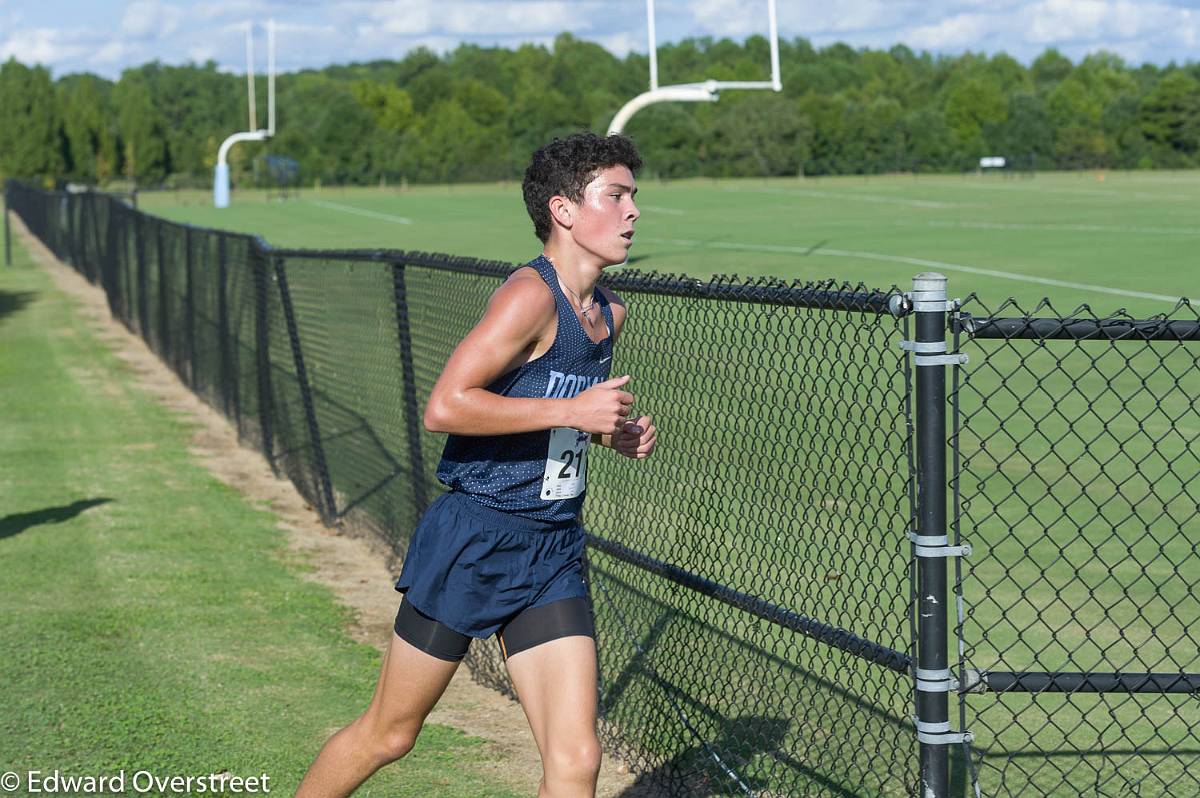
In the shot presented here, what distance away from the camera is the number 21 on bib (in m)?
4.00

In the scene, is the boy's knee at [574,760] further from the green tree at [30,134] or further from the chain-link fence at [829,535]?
the green tree at [30,134]

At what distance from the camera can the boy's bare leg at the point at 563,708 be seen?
148 inches

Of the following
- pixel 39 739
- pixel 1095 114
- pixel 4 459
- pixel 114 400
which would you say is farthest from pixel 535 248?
pixel 1095 114

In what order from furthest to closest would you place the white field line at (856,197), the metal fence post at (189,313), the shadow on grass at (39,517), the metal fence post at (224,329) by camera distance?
the white field line at (856,197)
the metal fence post at (189,313)
the metal fence post at (224,329)
the shadow on grass at (39,517)

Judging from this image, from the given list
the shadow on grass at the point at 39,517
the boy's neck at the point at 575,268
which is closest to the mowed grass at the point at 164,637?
the shadow on grass at the point at 39,517

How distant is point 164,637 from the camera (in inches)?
277

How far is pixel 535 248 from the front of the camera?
1387 inches

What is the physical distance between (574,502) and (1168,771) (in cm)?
253

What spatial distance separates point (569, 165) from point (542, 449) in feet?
2.41

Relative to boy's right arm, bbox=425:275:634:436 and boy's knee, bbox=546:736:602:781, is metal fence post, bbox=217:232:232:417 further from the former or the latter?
boy's knee, bbox=546:736:602:781

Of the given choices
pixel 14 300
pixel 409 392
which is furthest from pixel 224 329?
pixel 14 300

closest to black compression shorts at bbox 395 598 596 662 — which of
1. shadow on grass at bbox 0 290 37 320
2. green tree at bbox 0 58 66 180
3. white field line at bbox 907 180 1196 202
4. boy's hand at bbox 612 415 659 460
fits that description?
boy's hand at bbox 612 415 659 460

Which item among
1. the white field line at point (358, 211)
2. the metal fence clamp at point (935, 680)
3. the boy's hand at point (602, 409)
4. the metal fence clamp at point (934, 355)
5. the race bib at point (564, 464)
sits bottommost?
the metal fence clamp at point (935, 680)

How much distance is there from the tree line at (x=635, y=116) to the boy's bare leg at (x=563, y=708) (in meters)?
84.7
